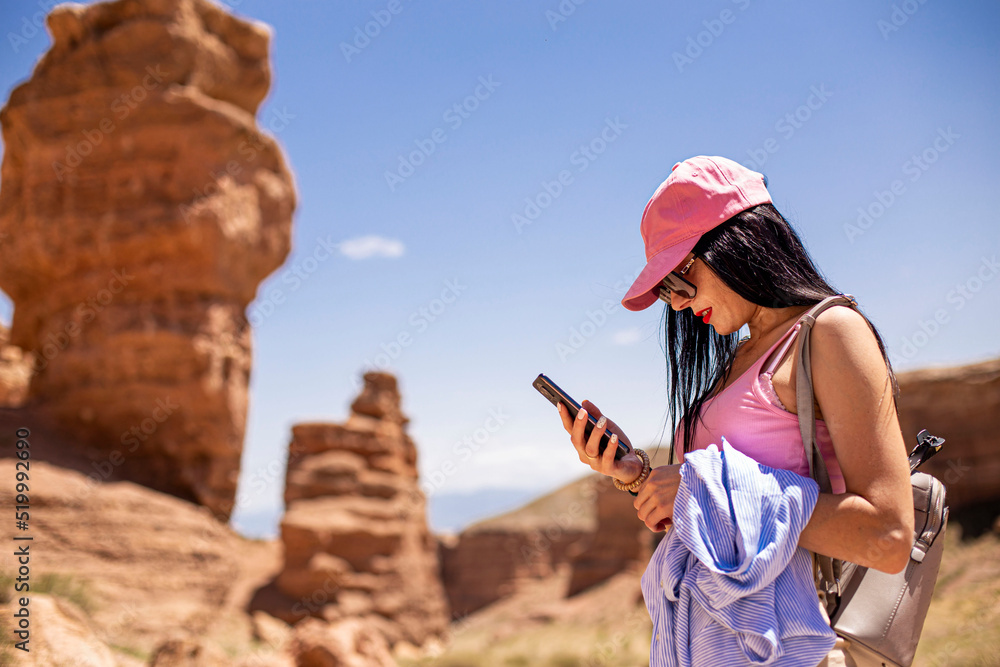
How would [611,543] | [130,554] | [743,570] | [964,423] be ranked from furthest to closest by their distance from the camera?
1. [611,543]
2. [964,423]
3. [130,554]
4. [743,570]

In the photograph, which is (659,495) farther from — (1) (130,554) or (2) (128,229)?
(2) (128,229)

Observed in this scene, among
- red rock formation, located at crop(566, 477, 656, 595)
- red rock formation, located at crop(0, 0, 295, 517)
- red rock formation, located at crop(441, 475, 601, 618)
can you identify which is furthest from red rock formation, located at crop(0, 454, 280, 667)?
red rock formation, located at crop(441, 475, 601, 618)

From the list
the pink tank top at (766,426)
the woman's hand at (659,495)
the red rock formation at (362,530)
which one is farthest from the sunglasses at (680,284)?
the red rock formation at (362,530)

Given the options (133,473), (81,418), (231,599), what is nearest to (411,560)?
(231,599)

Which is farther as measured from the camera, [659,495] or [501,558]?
[501,558]

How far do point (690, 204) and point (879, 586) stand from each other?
1.02m

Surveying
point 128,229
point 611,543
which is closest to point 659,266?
point 128,229

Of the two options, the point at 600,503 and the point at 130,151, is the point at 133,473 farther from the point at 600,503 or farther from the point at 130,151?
the point at 600,503

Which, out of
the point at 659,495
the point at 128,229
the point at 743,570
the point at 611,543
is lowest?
the point at 611,543

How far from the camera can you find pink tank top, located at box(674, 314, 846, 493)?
1.55 metres

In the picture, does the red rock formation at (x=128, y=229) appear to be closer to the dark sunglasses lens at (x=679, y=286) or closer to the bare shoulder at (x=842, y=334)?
the dark sunglasses lens at (x=679, y=286)

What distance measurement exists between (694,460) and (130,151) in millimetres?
16246

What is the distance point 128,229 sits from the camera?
1471 cm

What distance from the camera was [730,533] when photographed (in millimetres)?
1424
